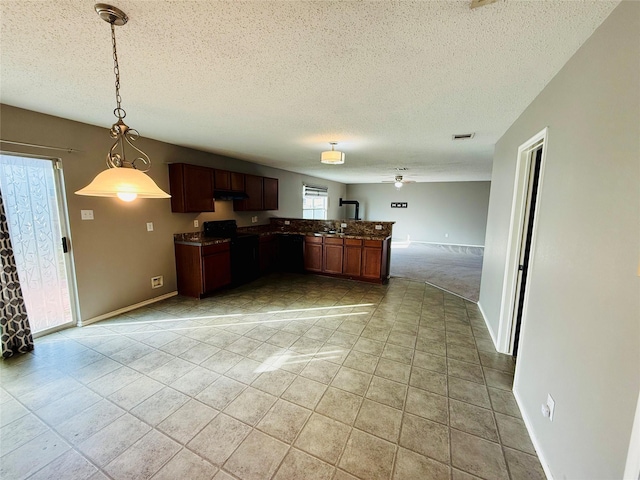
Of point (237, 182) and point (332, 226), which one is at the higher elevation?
point (237, 182)

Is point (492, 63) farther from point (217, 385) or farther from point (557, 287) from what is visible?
point (217, 385)

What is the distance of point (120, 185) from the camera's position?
1426 millimetres

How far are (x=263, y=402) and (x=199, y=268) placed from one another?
8.75 ft

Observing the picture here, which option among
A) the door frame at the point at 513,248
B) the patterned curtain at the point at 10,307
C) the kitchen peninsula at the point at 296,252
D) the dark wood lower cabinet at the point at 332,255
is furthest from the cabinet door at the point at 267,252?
the door frame at the point at 513,248

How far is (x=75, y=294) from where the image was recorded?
10.5 feet

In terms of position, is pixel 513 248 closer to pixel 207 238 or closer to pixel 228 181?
pixel 207 238

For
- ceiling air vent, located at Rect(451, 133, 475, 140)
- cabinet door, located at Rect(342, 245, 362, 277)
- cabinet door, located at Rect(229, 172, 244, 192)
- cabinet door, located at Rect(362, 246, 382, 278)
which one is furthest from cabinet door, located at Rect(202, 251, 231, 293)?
ceiling air vent, located at Rect(451, 133, 475, 140)

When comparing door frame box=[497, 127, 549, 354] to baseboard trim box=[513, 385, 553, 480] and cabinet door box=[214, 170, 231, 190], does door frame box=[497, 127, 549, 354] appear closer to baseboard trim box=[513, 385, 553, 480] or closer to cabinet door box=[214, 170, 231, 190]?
baseboard trim box=[513, 385, 553, 480]

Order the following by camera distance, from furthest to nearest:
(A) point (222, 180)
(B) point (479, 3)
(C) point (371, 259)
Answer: (C) point (371, 259), (A) point (222, 180), (B) point (479, 3)

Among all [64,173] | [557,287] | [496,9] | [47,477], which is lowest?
[47,477]

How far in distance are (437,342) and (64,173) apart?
4539 millimetres

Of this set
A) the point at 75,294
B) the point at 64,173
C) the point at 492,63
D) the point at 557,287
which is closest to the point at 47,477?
the point at 75,294

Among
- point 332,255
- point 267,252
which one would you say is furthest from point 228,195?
point 332,255

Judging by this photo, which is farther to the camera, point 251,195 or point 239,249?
point 251,195
